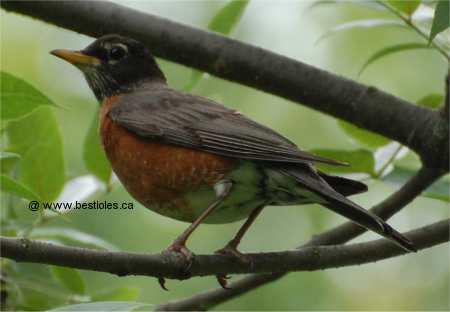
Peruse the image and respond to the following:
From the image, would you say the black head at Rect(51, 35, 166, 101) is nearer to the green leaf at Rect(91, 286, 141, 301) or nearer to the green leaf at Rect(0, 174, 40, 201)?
the green leaf at Rect(91, 286, 141, 301)

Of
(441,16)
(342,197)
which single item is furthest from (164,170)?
(441,16)

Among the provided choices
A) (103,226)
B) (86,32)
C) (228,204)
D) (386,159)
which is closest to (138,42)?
(86,32)

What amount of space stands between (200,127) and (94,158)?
0.49 metres

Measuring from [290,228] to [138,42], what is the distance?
393 cm

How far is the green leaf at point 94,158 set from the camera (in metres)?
3.67

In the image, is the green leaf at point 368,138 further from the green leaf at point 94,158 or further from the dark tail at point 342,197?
the green leaf at point 94,158

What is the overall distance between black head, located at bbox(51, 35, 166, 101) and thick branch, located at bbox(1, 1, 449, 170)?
0.32 metres

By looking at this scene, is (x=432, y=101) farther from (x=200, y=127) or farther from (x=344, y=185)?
(x=200, y=127)

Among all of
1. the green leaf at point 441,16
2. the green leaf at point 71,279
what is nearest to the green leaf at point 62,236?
the green leaf at point 71,279

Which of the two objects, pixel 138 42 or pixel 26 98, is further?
pixel 138 42

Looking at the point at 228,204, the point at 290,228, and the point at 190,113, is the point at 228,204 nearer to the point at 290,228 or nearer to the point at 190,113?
the point at 190,113

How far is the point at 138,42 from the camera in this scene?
4070mm

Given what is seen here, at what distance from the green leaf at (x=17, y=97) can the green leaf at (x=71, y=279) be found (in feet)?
2.58

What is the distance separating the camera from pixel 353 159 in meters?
3.44
